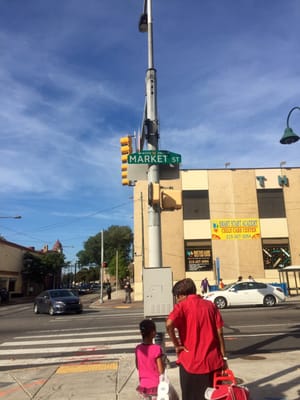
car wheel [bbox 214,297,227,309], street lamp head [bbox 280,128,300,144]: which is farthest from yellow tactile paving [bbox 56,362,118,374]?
car wheel [bbox 214,297,227,309]

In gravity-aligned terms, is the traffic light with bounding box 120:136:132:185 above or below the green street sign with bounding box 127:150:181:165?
above

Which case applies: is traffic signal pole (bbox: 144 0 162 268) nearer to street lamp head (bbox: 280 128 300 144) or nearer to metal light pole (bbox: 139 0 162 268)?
metal light pole (bbox: 139 0 162 268)

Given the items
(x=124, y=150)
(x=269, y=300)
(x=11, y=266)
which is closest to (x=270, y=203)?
(x=269, y=300)

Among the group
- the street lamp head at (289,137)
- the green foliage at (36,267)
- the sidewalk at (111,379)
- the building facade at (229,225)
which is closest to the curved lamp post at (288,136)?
the street lamp head at (289,137)

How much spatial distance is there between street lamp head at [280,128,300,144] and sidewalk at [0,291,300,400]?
783 centimetres

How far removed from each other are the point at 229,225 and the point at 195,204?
335cm

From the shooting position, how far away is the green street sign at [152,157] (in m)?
7.23

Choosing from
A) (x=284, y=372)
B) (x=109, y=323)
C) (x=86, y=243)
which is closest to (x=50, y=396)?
(x=284, y=372)

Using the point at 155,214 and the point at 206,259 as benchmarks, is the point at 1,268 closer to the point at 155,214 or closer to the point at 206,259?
the point at 206,259

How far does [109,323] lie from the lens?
14383mm

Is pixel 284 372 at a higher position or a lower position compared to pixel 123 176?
lower

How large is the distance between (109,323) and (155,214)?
8.80 meters

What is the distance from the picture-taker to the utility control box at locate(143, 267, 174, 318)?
6.32 metres

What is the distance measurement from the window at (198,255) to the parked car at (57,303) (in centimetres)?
1264
